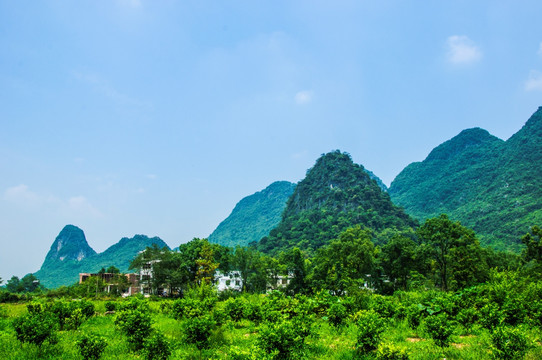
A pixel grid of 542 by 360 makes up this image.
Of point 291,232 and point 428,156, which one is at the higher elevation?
point 428,156

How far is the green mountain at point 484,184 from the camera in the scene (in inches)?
2638

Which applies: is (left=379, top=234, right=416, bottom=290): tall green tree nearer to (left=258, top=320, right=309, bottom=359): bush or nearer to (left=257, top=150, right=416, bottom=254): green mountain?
(left=258, top=320, right=309, bottom=359): bush

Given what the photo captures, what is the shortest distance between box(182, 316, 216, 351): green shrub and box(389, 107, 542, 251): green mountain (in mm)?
64472

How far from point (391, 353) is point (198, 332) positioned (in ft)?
14.4

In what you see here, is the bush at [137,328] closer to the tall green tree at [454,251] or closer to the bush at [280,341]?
the bush at [280,341]

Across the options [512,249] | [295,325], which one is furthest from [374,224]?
[295,325]

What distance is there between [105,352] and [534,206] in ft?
265

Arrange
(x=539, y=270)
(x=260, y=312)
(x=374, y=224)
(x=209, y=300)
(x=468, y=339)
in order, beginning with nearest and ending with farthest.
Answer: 1. (x=468, y=339)
2. (x=260, y=312)
3. (x=209, y=300)
4. (x=539, y=270)
5. (x=374, y=224)

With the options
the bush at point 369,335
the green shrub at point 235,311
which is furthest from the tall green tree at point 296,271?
the bush at point 369,335

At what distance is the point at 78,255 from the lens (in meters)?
144

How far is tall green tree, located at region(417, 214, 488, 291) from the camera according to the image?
25.0 m

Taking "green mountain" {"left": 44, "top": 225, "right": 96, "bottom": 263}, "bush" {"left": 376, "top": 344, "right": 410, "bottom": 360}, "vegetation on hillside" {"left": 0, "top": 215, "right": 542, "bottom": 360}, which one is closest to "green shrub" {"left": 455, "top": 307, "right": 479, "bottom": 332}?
"vegetation on hillside" {"left": 0, "top": 215, "right": 542, "bottom": 360}

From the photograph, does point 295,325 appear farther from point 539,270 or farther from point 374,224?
point 374,224

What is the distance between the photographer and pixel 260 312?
1222cm
